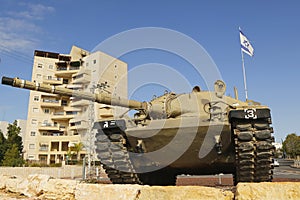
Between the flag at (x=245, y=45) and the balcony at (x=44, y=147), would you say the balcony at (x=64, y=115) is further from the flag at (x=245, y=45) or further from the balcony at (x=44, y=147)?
the flag at (x=245, y=45)

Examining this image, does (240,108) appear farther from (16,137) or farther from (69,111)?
(69,111)

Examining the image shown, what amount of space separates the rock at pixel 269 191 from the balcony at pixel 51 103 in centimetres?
5365

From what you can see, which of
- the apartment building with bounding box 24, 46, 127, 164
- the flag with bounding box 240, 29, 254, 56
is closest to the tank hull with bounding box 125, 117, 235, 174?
the flag with bounding box 240, 29, 254, 56

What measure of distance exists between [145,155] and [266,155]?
3571 millimetres

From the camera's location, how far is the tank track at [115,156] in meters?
9.32

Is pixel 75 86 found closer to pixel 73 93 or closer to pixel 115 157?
pixel 115 157

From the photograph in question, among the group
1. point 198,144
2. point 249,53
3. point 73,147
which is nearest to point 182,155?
point 198,144

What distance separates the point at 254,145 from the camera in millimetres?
7992

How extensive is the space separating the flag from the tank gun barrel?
9.27m

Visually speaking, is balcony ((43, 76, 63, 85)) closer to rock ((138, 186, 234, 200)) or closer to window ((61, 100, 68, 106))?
window ((61, 100, 68, 106))

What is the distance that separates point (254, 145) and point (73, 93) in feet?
16.5

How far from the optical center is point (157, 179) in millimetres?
11109

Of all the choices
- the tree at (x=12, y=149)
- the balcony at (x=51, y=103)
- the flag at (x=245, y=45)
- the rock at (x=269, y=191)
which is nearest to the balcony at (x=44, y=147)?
the tree at (x=12, y=149)

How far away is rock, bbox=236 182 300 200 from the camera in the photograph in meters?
4.60
